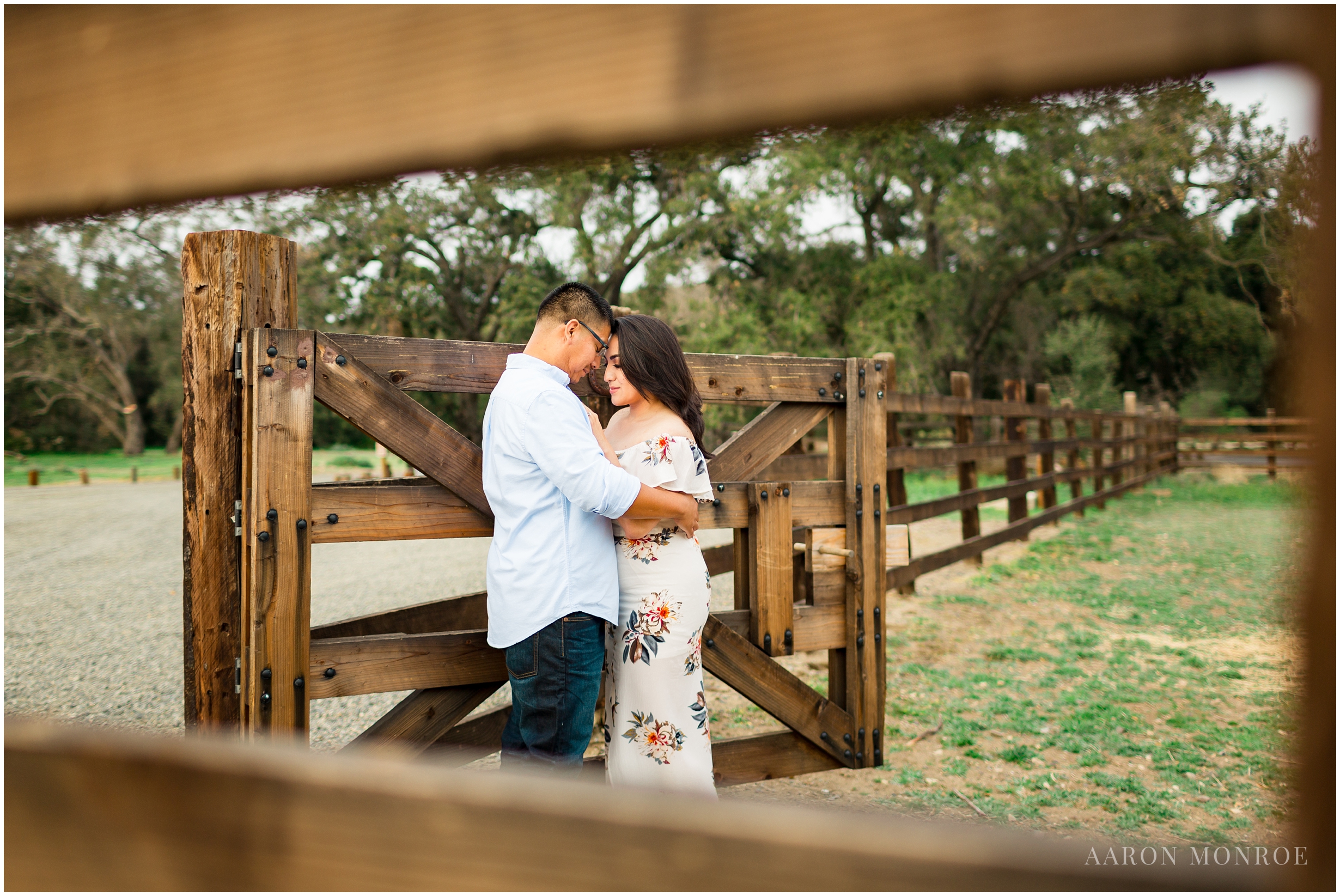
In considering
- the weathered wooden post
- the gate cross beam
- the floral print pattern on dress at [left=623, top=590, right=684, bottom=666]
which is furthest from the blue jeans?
the weathered wooden post

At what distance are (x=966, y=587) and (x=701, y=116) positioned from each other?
769cm

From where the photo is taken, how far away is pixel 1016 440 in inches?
375

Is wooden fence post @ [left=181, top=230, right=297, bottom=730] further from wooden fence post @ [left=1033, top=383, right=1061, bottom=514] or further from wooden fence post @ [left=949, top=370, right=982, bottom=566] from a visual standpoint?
wooden fence post @ [left=1033, top=383, right=1061, bottom=514]

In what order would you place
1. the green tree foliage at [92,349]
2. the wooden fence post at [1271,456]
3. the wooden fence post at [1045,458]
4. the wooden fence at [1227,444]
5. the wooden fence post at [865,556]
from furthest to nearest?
the green tree foliage at [92,349]
the wooden fence at [1227,444]
the wooden fence post at [1271,456]
the wooden fence post at [1045,458]
the wooden fence post at [865,556]

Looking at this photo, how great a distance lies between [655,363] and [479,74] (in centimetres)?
218

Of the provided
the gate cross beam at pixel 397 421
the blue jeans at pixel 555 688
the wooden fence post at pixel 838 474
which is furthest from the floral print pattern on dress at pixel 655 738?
the wooden fence post at pixel 838 474

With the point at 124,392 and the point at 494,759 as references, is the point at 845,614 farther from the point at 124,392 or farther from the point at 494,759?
the point at 124,392

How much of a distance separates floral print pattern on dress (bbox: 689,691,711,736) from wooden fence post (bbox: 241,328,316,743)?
3.99ft

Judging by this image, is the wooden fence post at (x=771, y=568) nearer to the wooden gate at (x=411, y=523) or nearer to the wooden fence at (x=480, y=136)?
the wooden gate at (x=411, y=523)

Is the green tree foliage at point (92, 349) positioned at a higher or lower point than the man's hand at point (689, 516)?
higher

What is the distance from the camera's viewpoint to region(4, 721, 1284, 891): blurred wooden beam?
1.39 ft

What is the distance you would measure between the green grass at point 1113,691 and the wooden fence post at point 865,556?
41 centimetres

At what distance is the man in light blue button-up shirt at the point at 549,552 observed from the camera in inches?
89.5

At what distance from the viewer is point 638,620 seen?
263 cm
